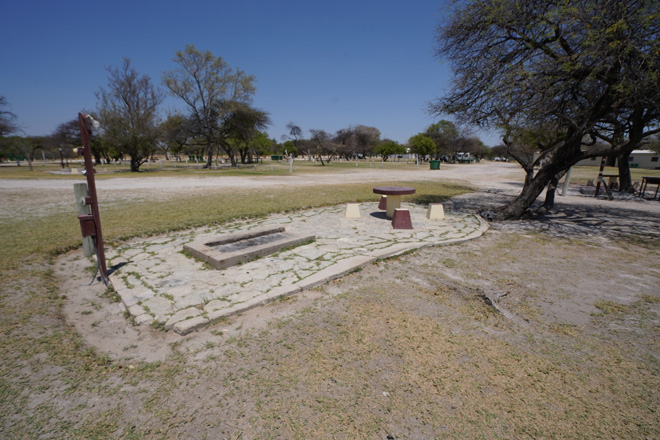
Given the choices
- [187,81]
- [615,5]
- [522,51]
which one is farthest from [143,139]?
[615,5]

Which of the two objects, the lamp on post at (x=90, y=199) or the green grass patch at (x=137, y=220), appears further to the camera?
the green grass patch at (x=137, y=220)

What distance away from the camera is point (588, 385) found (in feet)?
7.74

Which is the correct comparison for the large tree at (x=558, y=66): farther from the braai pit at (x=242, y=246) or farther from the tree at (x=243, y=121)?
the tree at (x=243, y=121)

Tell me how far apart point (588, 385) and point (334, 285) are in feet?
8.76

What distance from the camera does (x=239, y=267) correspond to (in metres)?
4.65

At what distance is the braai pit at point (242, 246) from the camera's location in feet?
15.6

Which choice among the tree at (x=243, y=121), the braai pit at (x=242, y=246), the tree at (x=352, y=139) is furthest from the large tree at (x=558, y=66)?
the tree at (x=352, y=139)

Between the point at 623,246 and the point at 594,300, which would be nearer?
the point at 594,300

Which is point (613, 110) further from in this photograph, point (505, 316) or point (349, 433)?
point (349, 433)

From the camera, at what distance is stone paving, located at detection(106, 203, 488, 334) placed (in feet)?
11.4

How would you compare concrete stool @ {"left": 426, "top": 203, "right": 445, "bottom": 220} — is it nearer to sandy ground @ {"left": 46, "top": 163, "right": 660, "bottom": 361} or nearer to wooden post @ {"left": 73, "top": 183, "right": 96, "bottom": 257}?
sandy ground @ {"left": 46, "top": 163, "right": 660, "bottom": 361}

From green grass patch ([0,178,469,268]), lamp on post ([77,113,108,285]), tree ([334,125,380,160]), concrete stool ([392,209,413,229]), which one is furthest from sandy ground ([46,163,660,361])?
tree ([334,125,380,160])

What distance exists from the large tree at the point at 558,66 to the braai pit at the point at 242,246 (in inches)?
245

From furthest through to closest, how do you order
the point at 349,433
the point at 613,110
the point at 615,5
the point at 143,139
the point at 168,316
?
the point at 143,139, the point at 613,110, the point at 615,5, the point at 168,316, the point at 349,433
